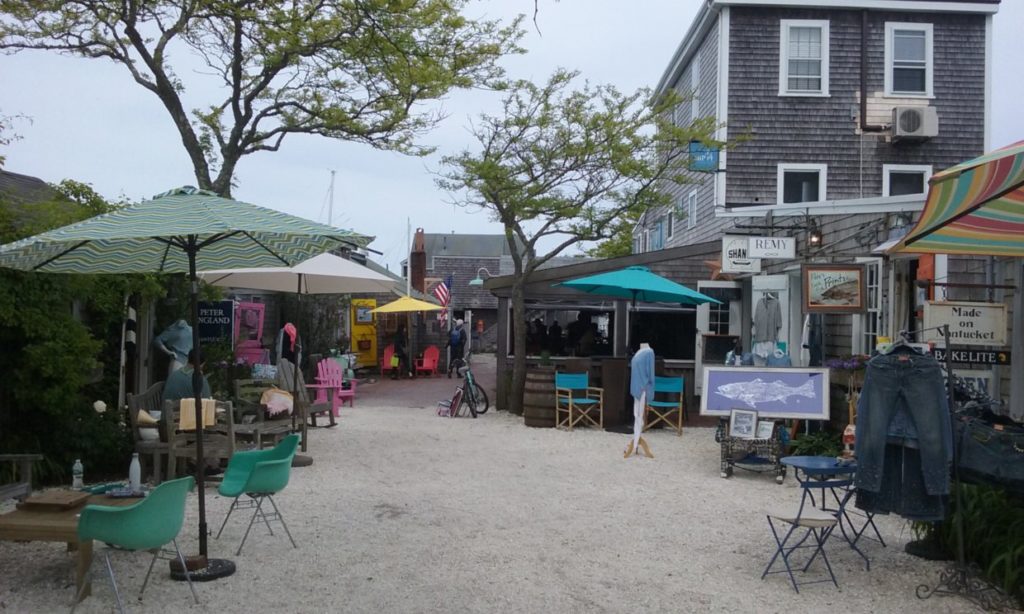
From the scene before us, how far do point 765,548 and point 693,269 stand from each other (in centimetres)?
933

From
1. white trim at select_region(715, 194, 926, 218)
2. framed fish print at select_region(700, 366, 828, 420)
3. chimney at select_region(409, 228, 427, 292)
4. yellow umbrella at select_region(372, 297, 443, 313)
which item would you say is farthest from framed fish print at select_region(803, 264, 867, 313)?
chimney at select_region(409, 228, 427, 292)

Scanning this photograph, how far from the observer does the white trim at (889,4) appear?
640 inches

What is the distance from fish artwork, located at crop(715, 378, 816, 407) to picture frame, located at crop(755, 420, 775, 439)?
33 centimetres

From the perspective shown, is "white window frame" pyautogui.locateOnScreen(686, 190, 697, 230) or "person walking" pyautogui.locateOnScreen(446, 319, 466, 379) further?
"person walking" pyautogui.locateOnScreen(446, 319, 466, 379)

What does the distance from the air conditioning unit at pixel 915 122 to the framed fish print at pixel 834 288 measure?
7109 millimetres

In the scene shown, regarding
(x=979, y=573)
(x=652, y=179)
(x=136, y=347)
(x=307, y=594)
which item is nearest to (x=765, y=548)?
(x=979, y=573)

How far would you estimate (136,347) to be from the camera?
10.1 m

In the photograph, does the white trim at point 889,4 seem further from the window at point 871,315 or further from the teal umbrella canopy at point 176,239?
the teal umbrella canopy at point 176,239

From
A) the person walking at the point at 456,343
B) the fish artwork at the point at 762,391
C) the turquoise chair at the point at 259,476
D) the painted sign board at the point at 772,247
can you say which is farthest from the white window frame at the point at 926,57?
the turquoise chair at the point at 259,476

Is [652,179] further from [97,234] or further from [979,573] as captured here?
[97,234]

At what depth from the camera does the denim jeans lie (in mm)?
5445

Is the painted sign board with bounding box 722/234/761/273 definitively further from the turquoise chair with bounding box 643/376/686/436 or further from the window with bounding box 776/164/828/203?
the window with bounding box 776/164/828/203

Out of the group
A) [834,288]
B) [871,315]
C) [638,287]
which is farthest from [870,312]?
[638,287]

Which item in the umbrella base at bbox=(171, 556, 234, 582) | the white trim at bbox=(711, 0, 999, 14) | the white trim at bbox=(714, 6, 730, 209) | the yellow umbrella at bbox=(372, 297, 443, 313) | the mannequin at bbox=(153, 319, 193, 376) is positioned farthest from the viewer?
the yellow umbrella at bbox=(372, 297, 443, 313)
